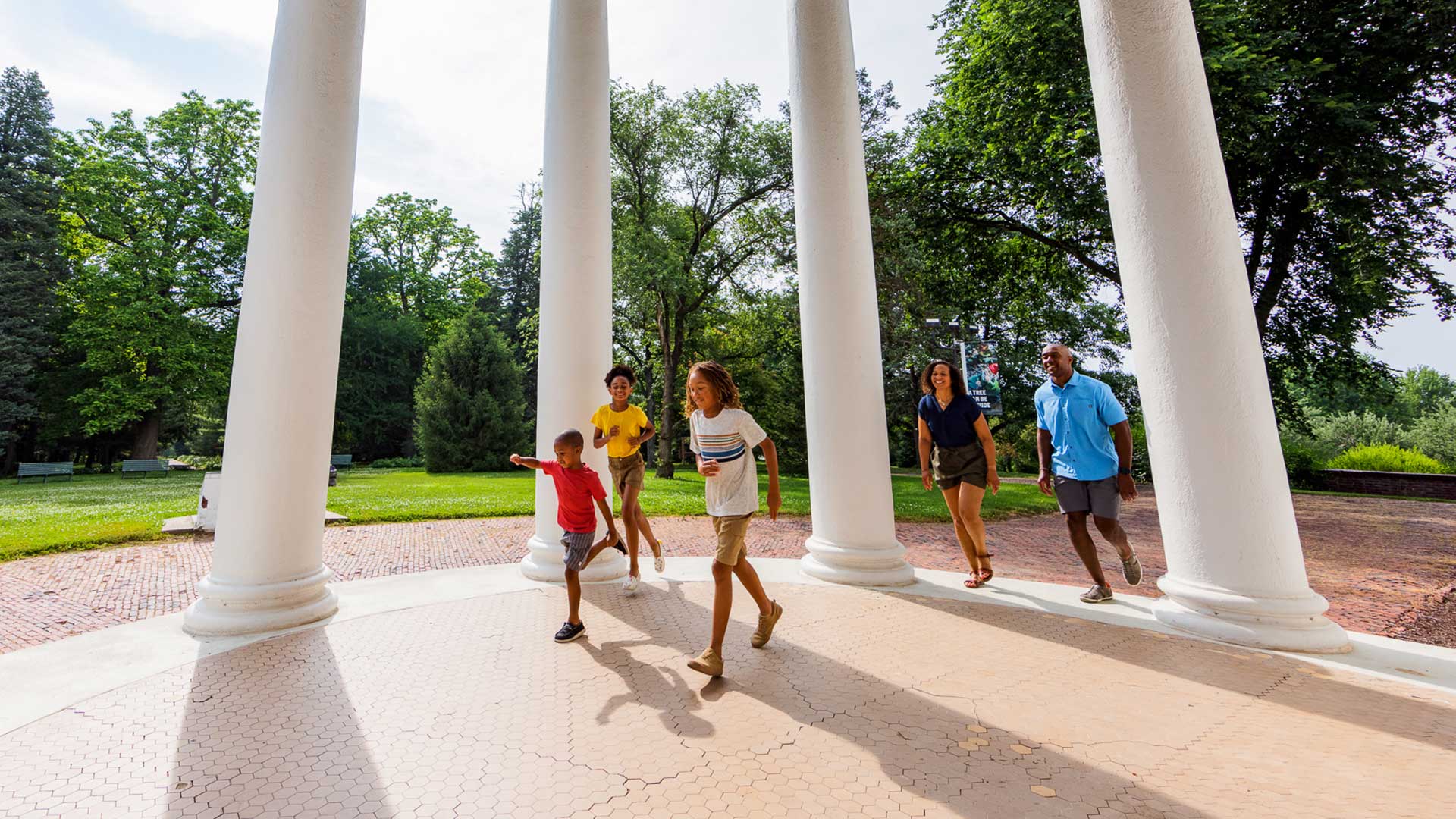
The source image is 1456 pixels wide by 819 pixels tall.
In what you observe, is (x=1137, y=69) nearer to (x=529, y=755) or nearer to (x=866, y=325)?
(x=866, y=325)

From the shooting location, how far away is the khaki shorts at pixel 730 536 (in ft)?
14.4

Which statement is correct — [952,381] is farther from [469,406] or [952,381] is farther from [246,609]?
[469,406]

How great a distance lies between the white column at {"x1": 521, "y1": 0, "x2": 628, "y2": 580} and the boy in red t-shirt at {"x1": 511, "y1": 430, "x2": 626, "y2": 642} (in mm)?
1916

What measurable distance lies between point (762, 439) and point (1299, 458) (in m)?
37.2

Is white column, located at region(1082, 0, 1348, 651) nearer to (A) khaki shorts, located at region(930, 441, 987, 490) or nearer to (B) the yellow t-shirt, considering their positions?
(A) khaki shorts, located at region(930, 441, 987, 490)

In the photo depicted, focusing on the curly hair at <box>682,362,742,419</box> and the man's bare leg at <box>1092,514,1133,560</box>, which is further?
the man's bare leg at <box>1092,514,1133,560</box>

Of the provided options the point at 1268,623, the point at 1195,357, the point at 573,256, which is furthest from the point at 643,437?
the point at 1268,623

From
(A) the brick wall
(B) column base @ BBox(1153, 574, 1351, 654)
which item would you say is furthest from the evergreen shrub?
(B) column base @ BBox(1153, 574, 1351, 654)

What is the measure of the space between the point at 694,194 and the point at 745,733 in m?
28.2

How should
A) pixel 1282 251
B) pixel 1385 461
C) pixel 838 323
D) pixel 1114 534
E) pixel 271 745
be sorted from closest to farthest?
pixel 271 745 < pixel 1114 534 < pixel 838 323 < pixel 1282 251 < pixel 1385 461

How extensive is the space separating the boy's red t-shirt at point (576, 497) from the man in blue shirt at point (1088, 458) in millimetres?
4585

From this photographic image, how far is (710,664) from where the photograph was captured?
413cm

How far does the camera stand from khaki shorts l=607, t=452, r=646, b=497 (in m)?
6.86

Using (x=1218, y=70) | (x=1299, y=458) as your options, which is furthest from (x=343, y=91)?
(x=1299, y=458)
